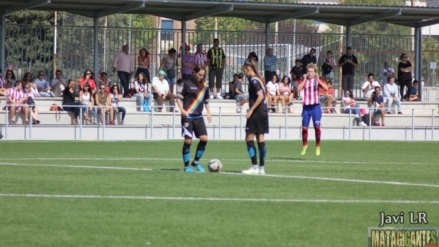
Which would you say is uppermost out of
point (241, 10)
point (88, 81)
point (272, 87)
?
point (241, 10)

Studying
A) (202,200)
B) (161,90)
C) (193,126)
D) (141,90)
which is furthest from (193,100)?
(161,90)

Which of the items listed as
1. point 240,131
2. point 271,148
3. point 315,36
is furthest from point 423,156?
point 315,36

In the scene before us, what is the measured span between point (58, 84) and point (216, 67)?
596cm

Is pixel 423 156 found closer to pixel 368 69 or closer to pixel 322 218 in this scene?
pixel 322 218

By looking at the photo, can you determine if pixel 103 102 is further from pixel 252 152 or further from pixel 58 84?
pixel 252 152

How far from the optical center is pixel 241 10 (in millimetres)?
36719

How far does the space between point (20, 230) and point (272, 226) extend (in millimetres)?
2521

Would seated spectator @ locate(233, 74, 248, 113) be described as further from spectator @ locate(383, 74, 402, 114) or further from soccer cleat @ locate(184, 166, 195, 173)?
soccer cleat @ locate(184, 166, 195, 173)

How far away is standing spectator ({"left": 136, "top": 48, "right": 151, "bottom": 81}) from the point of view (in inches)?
1412

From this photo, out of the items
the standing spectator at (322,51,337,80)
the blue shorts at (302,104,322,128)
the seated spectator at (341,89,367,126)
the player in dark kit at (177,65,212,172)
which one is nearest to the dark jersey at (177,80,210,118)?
the player in dark kit at (177,65,212,172)

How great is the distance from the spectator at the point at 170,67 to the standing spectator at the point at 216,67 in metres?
1.35

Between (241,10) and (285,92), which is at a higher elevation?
(241,10)

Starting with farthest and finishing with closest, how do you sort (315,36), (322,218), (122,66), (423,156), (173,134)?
(315,36) < (122,66) < (173,134) < (423,156) < (322,218)

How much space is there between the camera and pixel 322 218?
10.8m
